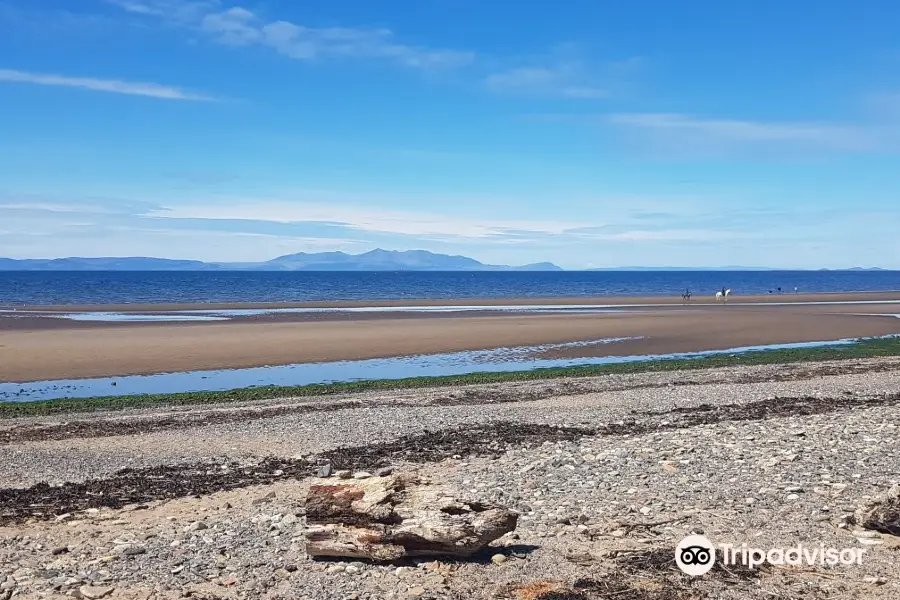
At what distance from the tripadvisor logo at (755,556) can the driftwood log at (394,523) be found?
5.94 feet

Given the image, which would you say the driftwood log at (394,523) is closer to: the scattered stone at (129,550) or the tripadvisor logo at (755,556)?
the tripadvisor logo at (755,556)

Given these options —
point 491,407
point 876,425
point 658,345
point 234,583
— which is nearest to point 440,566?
point 234,583

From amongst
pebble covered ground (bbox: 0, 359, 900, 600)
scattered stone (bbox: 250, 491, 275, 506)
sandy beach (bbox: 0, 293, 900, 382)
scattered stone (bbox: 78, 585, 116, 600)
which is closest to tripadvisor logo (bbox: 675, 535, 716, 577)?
pebble covered ground (bbox: 0, 359, 900, 600)

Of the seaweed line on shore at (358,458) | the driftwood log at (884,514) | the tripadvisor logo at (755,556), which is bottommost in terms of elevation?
the seaweed line on shore at (358,458)

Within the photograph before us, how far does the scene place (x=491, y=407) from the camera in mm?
22328

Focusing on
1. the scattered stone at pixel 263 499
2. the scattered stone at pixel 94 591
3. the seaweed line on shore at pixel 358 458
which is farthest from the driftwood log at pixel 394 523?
the seaweed line on shore at pixel 358 458

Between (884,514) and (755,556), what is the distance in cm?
162

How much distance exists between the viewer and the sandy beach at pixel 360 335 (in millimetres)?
35844

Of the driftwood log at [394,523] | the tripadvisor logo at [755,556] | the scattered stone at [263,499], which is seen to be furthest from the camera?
the scattered stone at [263,499]

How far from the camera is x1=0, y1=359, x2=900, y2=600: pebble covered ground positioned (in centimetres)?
812

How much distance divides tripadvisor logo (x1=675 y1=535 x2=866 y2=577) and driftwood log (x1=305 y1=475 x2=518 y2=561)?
1.81 meters

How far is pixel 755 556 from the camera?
336 inches

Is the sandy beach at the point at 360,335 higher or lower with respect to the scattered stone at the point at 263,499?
higher

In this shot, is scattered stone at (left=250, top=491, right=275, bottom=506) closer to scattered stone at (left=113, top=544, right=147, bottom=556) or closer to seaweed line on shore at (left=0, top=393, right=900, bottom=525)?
seaweed line on shore at (left=0, top=393, right=900, bottom=525)
